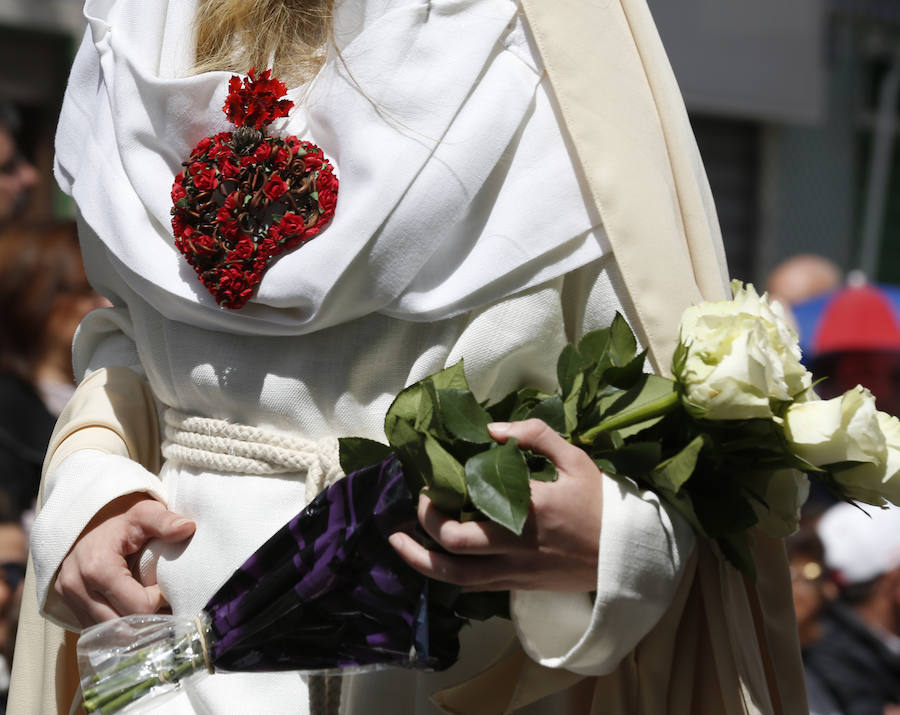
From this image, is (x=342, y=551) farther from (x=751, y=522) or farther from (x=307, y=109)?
(x=307, y=109)

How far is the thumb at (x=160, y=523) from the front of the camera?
146 centimetres

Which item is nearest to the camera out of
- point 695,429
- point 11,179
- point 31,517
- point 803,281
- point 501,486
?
point 501,486

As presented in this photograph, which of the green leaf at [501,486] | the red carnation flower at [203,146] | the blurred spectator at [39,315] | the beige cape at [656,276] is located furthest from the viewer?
the blurred spectator at [39,315]

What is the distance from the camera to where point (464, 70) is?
4.57ft

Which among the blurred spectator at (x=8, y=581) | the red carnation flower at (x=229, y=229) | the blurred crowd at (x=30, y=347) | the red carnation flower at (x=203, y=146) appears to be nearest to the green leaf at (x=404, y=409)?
the red carnation flower at (x=229, y=229)

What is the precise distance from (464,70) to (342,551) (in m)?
0.59

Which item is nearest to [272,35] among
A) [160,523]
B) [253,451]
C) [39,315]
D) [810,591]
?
[253,451]

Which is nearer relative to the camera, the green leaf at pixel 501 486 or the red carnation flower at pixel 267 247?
the green leaf at pixel 501 486

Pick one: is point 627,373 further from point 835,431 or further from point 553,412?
point 835,431

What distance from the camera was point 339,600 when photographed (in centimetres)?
130

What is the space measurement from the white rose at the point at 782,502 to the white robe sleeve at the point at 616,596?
0.10 metres

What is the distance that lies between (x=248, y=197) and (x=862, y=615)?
9.86ft

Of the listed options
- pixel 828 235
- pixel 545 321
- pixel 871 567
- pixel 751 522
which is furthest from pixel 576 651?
pixel 828 235

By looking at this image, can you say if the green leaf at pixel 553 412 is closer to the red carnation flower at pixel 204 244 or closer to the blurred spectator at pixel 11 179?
the red carnation flower at pixel 204 244
